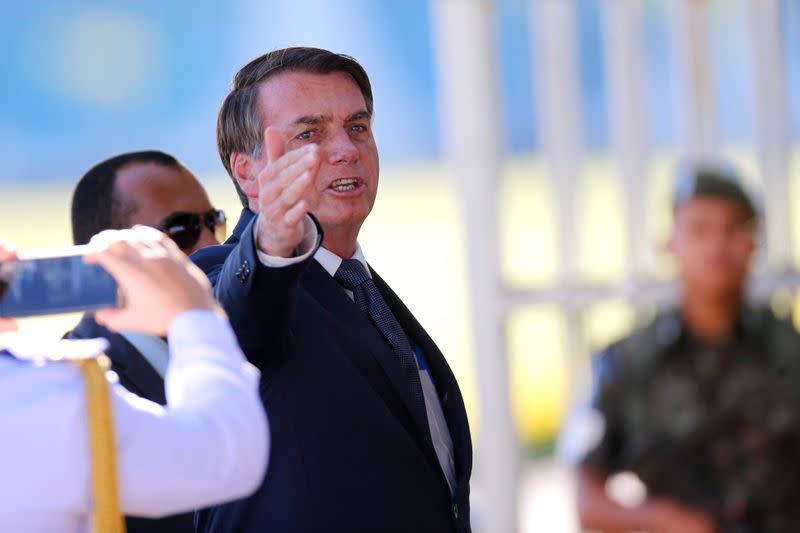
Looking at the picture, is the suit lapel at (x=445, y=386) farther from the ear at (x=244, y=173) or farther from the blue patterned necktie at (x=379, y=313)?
the ear at (x=244, y=173)

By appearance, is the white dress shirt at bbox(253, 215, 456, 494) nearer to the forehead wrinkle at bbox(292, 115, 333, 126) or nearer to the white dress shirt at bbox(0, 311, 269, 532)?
the forehead wrinkle at bbox(292, 115, 333, 126)

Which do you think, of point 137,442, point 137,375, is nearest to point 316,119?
point 137,375

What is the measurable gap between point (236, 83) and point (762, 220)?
1010mm

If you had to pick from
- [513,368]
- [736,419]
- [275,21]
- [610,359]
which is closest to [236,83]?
[610,359]

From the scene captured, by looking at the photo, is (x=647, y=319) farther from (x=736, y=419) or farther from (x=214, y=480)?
(x=214, y=480)

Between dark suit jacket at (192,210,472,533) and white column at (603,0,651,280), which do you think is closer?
dark suit jacket at (192,210,472,533)

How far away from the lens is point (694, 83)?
9.87 ft

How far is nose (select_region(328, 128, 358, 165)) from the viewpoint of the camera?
7.39 ft

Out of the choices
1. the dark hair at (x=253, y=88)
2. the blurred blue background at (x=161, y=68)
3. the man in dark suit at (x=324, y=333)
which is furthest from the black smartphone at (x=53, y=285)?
the blurred blue background at (x=161, y=68)

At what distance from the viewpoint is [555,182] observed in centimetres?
329

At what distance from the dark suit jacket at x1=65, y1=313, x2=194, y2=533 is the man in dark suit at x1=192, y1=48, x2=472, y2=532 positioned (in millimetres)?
191

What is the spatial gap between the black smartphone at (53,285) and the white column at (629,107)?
1908 millimetres

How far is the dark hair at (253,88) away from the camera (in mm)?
2262

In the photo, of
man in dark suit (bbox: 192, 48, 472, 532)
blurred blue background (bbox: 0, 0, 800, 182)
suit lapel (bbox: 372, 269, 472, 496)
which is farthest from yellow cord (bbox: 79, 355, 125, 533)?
blurred blue background (bbox: 0, 0, 800, 182)
